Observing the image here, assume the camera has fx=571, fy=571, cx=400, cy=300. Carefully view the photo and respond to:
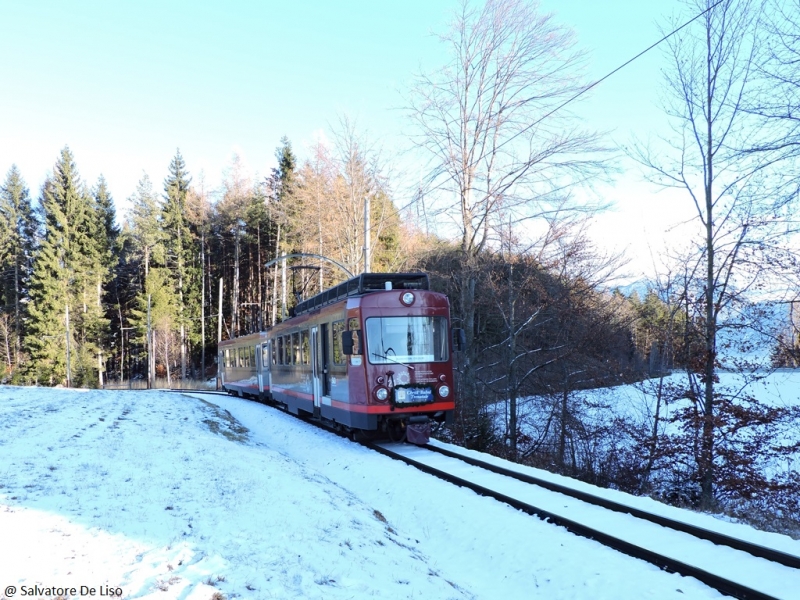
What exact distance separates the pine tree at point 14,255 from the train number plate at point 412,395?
5158 centimetres

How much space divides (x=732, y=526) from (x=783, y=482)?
652 cm

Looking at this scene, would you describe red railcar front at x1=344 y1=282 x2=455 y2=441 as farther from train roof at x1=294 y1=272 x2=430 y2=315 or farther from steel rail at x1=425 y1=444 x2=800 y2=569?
steel rail at x1=425 y1=444 x2=800 y2=569

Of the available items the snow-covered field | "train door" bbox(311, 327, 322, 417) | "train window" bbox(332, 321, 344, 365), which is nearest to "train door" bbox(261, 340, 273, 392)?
"train door" bbox(311, 327, 322, 417)

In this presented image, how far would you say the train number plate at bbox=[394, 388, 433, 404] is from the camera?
37.6ft

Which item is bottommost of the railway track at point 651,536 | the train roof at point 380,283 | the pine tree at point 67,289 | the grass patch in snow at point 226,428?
the railway track at point 651,536

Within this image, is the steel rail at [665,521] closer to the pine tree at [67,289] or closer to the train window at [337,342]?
the train window at [337,342]

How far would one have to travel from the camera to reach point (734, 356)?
11.5 meters

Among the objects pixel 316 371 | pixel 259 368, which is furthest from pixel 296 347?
pixel 259 368

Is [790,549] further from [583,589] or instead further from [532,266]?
[532,266]

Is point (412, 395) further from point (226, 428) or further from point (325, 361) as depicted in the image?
point (226, 428)

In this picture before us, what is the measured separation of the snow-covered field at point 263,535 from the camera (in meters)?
4.23

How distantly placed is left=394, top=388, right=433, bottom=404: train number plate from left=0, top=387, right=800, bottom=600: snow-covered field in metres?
1.59

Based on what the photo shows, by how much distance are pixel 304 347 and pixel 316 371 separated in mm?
1367

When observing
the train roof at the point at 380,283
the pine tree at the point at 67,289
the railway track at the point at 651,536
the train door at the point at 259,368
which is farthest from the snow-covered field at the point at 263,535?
the pine tree at the point at 67,289
